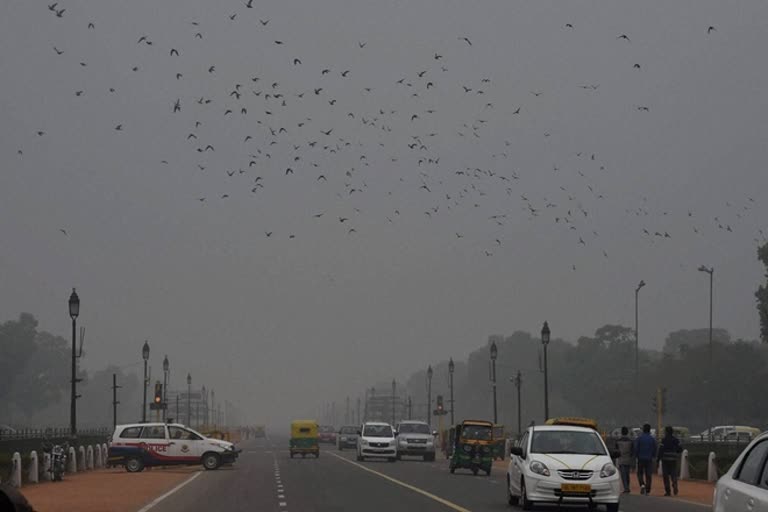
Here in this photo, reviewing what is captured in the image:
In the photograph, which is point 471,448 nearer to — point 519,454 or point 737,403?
point 519,454

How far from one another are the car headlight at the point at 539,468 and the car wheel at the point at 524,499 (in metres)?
0.41

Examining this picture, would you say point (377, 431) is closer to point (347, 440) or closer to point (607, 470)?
point (347, 440)

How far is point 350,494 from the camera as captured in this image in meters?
33.7

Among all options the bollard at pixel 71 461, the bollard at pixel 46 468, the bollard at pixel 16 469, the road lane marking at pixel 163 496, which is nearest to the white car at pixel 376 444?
the bollard at pixel 71 461

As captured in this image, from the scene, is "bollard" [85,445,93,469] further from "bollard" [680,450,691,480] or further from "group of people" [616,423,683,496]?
"group of people" [616,423,683,496]

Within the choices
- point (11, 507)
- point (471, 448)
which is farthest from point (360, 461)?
point (11, 507)

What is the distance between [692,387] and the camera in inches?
6122

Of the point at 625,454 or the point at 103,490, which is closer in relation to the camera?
the point at 103,490

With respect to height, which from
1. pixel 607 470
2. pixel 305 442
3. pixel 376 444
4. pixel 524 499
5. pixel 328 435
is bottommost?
pixel 328 435

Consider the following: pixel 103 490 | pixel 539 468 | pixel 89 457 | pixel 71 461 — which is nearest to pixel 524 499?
pixel 539 468

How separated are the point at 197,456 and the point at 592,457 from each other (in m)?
30.2

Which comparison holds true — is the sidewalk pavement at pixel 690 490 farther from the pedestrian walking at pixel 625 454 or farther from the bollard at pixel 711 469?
the pedestrian walking at pixel 625 454

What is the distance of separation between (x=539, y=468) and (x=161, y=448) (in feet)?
98.0

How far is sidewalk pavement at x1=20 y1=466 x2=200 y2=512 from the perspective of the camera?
29.4 metres
